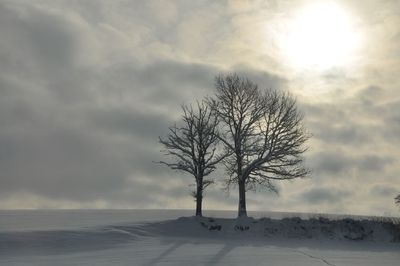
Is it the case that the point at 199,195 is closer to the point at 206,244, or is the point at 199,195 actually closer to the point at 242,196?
the point at 242,196

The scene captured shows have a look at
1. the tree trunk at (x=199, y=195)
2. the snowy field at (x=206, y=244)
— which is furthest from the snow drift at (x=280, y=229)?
the tree trunk at (x=199, y=195)

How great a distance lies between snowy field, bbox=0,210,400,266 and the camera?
77.9ft

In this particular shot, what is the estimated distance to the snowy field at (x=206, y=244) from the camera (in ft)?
77.9

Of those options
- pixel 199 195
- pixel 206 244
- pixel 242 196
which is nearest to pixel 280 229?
pixel 242 196

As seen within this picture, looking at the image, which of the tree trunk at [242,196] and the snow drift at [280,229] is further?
the tree trunk at [242,196]

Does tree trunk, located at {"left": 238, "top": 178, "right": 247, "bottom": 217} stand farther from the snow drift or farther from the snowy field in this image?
the snowy field

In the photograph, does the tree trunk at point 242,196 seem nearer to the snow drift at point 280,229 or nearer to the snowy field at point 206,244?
the snow drift at point 280,229

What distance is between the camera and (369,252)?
30344 millimetres

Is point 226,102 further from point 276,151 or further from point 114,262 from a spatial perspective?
point 114,262

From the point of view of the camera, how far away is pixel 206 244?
107 feet

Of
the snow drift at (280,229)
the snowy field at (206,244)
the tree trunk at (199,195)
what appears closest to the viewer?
the snowy field at (206,244)

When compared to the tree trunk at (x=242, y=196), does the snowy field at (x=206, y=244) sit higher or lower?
lower

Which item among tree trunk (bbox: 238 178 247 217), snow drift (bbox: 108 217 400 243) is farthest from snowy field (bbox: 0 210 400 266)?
tree trunk (bbox: 238 178 247 217)

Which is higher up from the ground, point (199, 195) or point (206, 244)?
point (199, 195)
